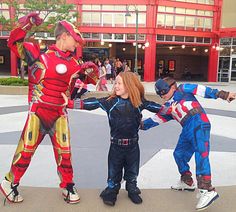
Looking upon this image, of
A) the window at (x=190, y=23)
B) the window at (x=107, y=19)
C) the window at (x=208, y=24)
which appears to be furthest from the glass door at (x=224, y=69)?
the window at (x=107, y=19)

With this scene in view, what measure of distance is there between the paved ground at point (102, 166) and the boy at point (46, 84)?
1.81 feet

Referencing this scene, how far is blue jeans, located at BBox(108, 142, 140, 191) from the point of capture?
3170 millimetres

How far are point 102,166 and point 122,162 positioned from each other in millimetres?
1634

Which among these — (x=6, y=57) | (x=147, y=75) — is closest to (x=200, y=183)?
(x=147, y=75)

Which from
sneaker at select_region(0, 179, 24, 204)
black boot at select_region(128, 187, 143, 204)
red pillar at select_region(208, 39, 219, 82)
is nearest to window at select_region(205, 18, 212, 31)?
red pillar at select_region(208, 39, 219, 82)

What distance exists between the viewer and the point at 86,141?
20.2 feet

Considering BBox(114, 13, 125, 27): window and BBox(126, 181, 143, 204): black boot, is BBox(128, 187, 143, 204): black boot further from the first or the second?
BBox(114, 13, 125, 27): window

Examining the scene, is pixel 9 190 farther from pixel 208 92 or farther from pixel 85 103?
pixel 208 92

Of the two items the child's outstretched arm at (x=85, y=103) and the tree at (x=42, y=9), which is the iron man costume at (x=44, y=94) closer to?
the child's outstretched arm at (x=85, y=103)

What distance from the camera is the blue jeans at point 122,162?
125 inches

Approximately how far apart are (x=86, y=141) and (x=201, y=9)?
75.3 feet

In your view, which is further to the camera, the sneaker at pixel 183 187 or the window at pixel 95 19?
the window at pixel 95 19

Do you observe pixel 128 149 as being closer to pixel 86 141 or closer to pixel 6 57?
pixel 86 141

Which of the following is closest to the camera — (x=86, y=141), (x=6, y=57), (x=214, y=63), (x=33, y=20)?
(x=33, y=20)
